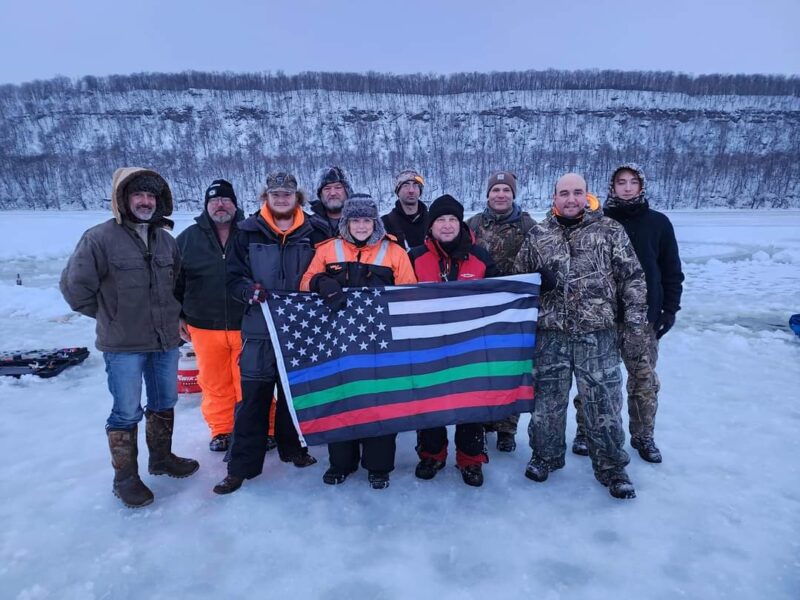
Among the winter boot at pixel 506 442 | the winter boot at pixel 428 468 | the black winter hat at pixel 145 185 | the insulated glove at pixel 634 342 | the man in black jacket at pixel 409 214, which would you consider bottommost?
the winter boot at pixel 506 442

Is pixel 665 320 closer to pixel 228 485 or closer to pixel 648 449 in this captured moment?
pixel 648 449

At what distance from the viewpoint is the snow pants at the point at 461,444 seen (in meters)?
3.28

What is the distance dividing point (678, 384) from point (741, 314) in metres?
4.09

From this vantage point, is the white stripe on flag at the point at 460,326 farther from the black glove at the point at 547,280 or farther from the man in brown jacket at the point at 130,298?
the man in brown jacket at the point at 130,298

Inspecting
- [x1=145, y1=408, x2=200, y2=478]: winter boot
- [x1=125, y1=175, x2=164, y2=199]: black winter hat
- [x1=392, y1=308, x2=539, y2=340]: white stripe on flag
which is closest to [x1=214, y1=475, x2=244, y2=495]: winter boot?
[x1=145, y1=408, x2=200, y2=478]: winter boot

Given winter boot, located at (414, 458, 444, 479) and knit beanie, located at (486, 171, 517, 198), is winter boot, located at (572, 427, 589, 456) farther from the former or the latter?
knit beanie, located at (486, 171, 517, 198)

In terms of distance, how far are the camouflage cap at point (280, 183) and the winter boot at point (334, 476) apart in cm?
209

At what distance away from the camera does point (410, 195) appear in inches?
171

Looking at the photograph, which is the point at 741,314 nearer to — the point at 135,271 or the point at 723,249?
the point at 135,271

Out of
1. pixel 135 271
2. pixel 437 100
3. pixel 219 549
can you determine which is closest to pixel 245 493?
pixel 219 549

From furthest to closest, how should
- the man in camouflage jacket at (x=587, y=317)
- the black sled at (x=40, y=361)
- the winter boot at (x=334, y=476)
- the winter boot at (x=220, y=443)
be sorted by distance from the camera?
the black sled at (x=40, y=361) < the winter boot at (x=220, y=443) < the winter boot at (x=334, y=476) < the man in camouflage jacket at (x=587, y=317)

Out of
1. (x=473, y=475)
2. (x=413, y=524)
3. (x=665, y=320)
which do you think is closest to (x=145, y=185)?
(x=413, y=524)

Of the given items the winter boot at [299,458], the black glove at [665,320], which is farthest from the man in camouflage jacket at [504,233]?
the winter boot at [299,458]

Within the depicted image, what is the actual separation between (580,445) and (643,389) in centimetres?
68
